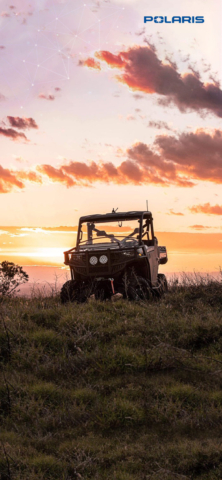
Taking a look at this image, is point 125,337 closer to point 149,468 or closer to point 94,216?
point 149,468

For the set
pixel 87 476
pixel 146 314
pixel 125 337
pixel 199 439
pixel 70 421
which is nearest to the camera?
pixel 87 476

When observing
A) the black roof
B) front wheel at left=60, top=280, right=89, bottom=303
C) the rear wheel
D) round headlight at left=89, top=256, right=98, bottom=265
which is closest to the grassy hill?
the rear wheel

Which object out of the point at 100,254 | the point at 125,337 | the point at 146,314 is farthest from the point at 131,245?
the point at 125,337

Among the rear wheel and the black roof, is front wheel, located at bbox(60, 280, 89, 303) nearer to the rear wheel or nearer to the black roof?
the rear wheel

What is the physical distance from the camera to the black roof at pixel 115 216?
1272 cm

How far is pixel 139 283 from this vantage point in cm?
1135

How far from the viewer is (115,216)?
12.8m

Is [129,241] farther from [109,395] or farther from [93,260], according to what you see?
[109,395]

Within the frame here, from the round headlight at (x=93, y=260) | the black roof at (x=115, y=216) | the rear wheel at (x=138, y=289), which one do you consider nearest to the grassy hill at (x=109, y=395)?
the rear wheel at (x=138, y=289)

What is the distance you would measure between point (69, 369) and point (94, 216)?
6535mm

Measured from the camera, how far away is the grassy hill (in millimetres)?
4828

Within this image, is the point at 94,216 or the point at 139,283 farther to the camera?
the point at 94,216

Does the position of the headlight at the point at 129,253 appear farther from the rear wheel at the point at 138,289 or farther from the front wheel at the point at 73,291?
the front wheel at the point at 73,291

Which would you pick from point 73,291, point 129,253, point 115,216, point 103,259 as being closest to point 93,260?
Answer: point 103,259
